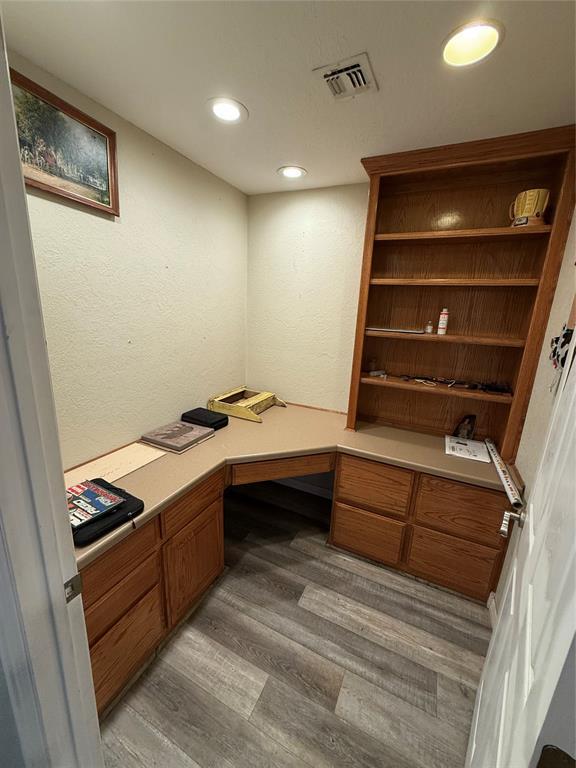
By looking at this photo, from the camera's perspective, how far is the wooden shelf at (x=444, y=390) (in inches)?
66.4

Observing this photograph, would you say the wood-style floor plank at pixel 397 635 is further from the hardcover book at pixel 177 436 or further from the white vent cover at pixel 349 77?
the white vent cover at pixel 349 77

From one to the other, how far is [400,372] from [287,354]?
0.88 m

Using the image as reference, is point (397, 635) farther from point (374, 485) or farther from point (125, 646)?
point (125, 646)

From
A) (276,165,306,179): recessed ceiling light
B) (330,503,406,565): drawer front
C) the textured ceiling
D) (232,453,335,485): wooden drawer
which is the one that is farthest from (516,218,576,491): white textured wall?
(276,165,306,179): recessed ceiling light

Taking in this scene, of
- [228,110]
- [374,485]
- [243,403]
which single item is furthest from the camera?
[243,403]

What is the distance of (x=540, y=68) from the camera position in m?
1.02

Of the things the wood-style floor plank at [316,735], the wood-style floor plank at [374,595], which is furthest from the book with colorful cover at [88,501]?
the wood-style floor plank at [374,595]

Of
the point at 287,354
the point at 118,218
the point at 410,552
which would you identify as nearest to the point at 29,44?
the point at 118,218

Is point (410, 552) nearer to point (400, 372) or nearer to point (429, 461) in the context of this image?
point (429, 461)

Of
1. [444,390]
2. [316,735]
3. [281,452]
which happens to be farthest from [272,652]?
[444,390]

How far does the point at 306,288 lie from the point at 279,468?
1.35 m

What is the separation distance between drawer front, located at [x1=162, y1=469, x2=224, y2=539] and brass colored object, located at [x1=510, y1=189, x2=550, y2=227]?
78.5 inches

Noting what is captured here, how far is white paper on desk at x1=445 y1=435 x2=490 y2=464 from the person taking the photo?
1750mm

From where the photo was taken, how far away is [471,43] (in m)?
0.95
